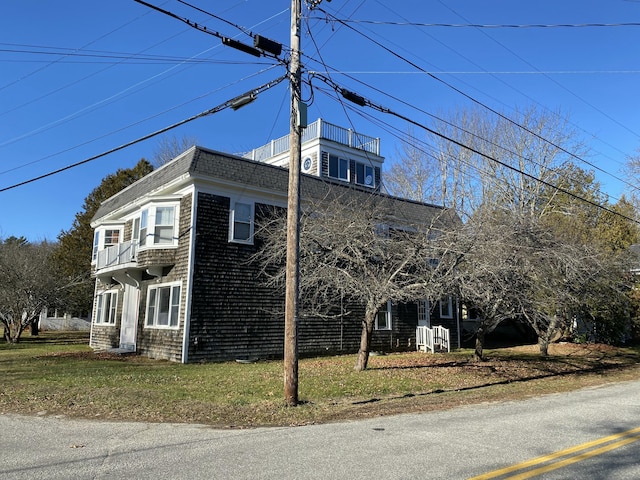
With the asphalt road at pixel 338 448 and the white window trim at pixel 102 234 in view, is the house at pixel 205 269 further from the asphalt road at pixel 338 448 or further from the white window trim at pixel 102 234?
the asphalt road at pixel 338 448

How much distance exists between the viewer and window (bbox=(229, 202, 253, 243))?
58.9 feet

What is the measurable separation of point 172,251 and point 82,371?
5428 millimetres

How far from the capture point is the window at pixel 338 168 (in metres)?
28.7

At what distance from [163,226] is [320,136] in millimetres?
12898

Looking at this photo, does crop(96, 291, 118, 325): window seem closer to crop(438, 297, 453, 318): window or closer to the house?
the house

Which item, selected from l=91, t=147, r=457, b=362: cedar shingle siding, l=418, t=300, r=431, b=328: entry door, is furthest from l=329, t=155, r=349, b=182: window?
l=418, t=300, r=431, b=328: entry door

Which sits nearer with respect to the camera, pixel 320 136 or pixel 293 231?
pixel 293 231

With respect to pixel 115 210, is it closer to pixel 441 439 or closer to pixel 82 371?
pixel 82 371

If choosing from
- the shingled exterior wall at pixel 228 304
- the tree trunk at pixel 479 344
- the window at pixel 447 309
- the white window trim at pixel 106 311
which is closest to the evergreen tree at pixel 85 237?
the white window trim at pixel 106 311

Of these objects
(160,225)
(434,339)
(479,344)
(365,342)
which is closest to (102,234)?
(160,225)

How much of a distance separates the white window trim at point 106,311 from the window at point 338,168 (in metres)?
13.3

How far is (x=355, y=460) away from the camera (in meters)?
5.79

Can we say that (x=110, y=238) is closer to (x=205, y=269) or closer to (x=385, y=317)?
(x=205, y=269)

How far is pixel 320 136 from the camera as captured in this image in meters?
28.2
